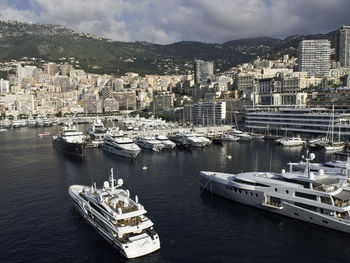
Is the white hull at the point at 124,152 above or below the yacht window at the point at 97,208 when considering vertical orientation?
below

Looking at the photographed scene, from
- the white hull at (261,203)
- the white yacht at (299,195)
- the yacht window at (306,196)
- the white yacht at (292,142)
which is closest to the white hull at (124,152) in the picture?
the white hull at (261,203)

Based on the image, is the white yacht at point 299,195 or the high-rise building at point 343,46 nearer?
the white yacht at point 299,195

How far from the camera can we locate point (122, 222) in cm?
1916

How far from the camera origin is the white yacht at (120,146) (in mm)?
47812

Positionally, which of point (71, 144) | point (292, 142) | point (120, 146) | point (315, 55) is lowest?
point (292, 142)

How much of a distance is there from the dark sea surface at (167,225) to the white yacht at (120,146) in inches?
281

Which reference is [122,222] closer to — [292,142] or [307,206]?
[307,206]

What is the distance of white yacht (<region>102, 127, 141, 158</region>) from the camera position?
4781 cm

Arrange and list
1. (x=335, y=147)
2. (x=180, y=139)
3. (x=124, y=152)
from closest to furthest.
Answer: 1. (x=124, y=152)
2. (x=335, y=147)
3. (x=180, y=139)

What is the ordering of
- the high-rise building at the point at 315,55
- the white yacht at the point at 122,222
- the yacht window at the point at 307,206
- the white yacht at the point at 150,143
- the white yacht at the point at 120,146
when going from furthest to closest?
1. the high-rise building at the point at 315,55
2. the white yacht at the point at 150,143
3. the white yacht at the point at 120,146
4. the yacht window at the point at 307,206
5. the white yacht at the point at 122,222

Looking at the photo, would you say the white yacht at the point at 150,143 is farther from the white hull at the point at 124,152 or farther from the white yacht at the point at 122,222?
the white yacht at the point at 122,222

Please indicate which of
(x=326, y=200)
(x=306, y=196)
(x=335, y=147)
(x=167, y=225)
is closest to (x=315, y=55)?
(x=335, y=147)

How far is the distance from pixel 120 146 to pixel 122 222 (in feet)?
102

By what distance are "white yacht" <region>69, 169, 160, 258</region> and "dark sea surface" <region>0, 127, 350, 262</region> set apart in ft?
2.23
